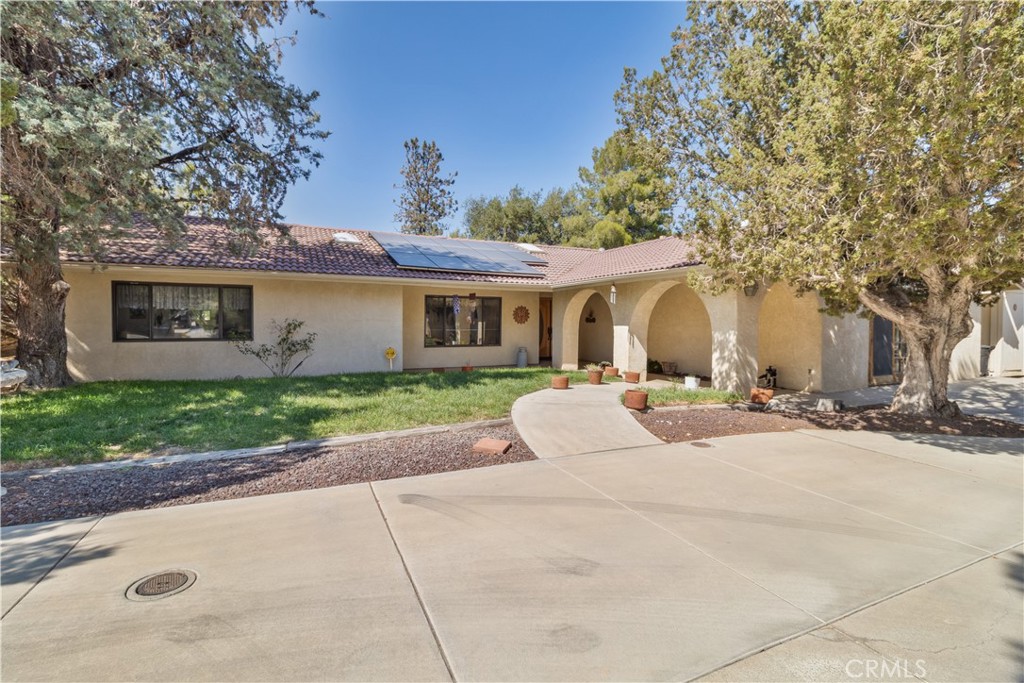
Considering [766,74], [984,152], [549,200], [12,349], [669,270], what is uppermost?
[549,200]

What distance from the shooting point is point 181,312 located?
38.7ft

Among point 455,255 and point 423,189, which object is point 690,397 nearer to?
point 455,255

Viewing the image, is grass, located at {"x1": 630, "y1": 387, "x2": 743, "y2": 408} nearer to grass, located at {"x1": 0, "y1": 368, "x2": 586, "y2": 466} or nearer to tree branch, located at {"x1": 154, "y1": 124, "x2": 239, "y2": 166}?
grass, located at {"x1": 0, "y1": 368, "x2": 586, "y2": 466}

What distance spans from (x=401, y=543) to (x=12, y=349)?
54.1 ft

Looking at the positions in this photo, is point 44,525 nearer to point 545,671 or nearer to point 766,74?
point 545,671

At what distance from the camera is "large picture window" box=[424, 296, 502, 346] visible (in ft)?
49.9

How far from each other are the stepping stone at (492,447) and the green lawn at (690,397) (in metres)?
4.42

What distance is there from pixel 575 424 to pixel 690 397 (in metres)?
3.88

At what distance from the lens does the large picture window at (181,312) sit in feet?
37.0

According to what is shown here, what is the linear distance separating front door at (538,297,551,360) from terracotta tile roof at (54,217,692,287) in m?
1.79

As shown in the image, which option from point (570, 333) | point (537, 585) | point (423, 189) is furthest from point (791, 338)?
point (423, 189)

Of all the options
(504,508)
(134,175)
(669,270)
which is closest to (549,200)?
(669,270)

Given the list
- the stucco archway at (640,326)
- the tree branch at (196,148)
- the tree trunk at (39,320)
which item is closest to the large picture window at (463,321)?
the stucco archway at (640,326)

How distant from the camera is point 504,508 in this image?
14.7 ft
